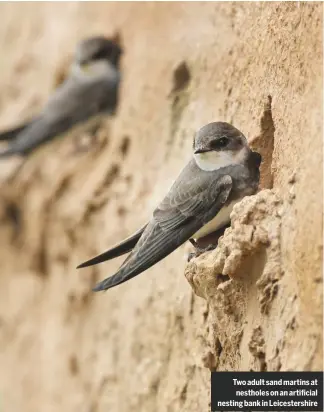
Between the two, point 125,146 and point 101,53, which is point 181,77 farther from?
point 101,53

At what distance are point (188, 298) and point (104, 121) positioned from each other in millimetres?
1495

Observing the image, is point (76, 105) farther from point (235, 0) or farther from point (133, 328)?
point (235, 0)

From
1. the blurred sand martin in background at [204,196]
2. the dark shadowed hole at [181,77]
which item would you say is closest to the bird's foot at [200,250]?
the blurred sand martin in background at [204,196]

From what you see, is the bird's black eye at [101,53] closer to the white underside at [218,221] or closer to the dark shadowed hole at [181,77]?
the dark shadowed hole at [181,77]

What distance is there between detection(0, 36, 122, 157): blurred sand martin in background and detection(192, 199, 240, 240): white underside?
187cm

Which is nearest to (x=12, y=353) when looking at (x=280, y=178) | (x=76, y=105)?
(x=76, y=105)

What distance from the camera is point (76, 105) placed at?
4254mm

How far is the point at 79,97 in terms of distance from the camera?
4266 millimetres

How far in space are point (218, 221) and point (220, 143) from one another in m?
0.17

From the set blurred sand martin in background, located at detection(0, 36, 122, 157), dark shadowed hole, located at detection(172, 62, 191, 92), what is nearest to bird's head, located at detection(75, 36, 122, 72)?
blurred sand martin in background, located at detection(0, 36, 122, 157)

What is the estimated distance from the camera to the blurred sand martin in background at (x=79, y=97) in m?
4.02

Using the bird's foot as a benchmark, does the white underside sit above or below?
above

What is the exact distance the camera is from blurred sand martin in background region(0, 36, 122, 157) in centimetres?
402

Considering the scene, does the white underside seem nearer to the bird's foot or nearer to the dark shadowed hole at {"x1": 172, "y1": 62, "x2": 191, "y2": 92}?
the bird's foot
